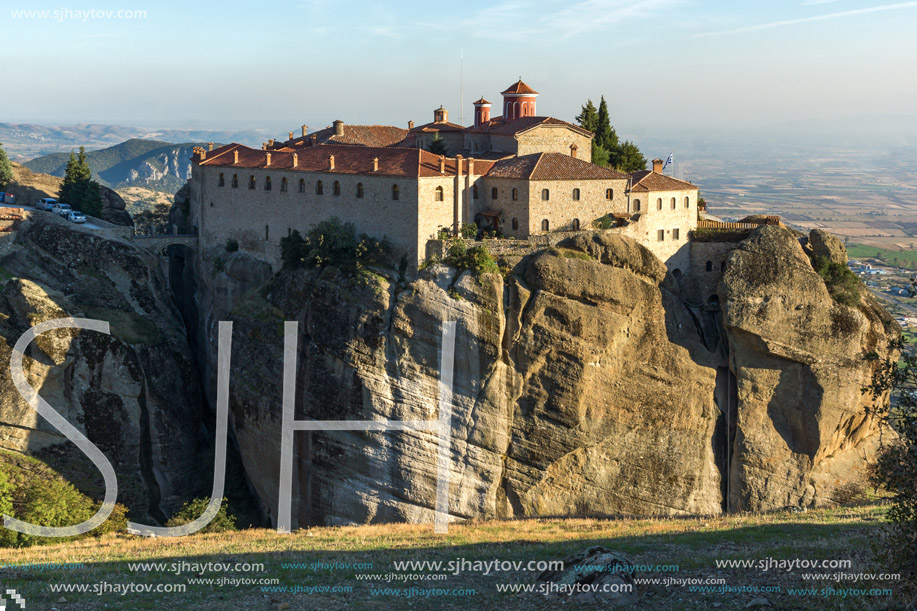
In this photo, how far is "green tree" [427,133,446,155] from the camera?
61656 mm

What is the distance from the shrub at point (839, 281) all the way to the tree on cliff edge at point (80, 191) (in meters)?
51.8

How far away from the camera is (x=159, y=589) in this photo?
93.2 ft

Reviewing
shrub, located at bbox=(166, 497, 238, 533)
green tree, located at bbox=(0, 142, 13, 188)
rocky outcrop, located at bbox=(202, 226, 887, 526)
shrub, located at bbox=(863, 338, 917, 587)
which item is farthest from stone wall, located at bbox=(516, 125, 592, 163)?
green tree, located at bbox=(0, 142, 13, 188)

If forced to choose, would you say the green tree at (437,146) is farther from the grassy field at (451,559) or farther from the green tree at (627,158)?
the grassy field at (451,559)

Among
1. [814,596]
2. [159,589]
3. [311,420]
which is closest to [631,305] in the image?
[311,420]

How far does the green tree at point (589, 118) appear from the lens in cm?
6619

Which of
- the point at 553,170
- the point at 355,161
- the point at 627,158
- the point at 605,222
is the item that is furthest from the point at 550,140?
the point at 355,161

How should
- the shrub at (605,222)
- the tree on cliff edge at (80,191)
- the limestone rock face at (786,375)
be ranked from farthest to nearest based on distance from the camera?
the tree on cliff edge at (80,191), the shrub at (605,222), the limestone rock face at (786,375)

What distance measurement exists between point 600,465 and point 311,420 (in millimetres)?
15689

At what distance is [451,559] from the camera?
3203 centimetres

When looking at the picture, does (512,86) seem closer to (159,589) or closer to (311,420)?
(311,420)

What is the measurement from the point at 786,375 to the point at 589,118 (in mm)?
24969

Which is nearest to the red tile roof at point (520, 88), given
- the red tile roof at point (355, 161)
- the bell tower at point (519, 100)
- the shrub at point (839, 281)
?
the bell tower at point (519, 100)

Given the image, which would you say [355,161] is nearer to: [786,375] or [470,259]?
[470,259]
